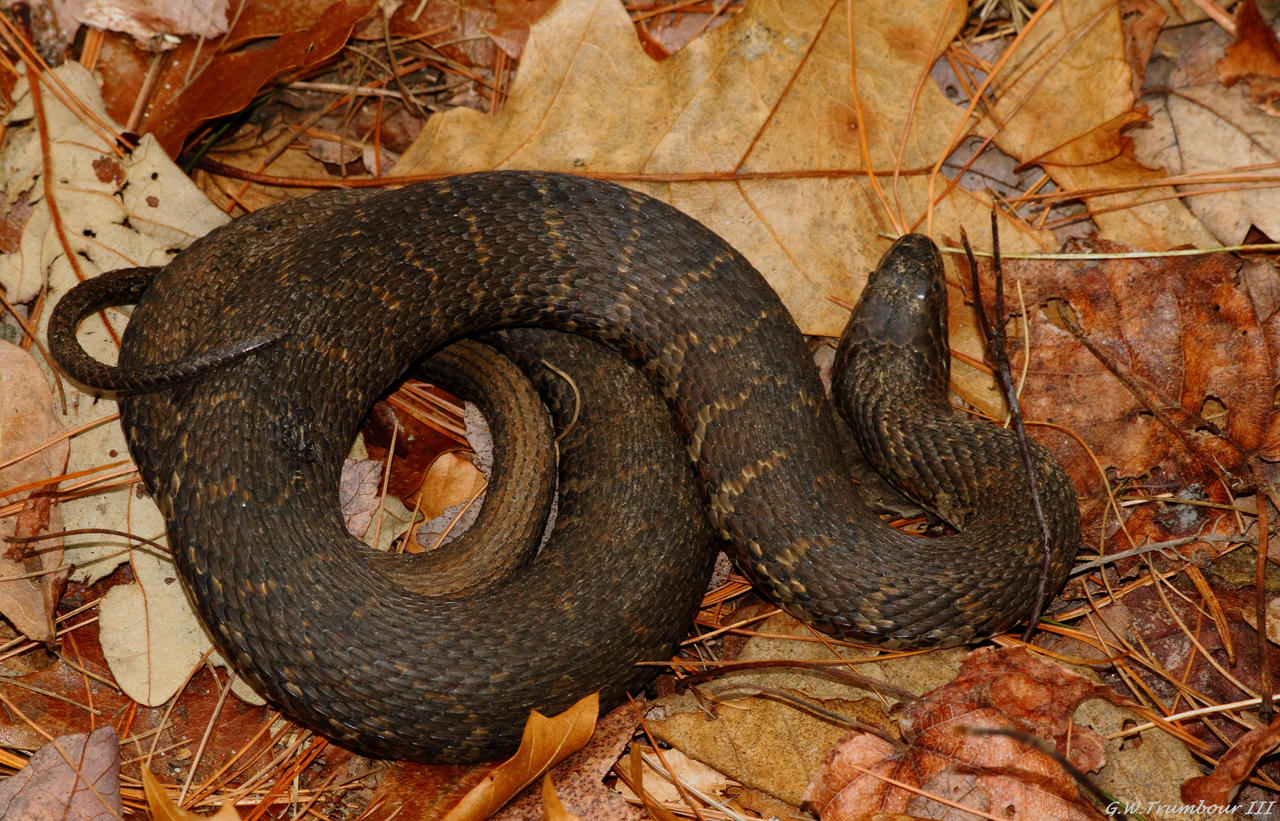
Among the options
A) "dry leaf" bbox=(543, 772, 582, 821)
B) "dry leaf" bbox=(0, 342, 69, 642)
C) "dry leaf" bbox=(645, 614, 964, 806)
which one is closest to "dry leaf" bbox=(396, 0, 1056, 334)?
"dry leaf" bbox=(645, 614, 964, 806)

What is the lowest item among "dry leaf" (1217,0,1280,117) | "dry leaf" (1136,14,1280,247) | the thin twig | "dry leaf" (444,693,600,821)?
"dry leaf" (444,693,600,821)

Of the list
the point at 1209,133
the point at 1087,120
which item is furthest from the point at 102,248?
the point at 1209,133

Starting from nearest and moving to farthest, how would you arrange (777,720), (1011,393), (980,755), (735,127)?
(980,755), (777,720), (1011,393), (735,127)

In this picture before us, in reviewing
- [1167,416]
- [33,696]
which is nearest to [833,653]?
[1167,416]

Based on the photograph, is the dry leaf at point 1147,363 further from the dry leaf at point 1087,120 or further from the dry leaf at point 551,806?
the dry leaf at point 551,806

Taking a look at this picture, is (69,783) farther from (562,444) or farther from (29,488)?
(562,444)

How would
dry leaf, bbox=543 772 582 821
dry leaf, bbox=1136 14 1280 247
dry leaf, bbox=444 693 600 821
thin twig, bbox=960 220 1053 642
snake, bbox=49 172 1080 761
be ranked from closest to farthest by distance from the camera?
dry leaf, bbox=543 772 582 821
dry leaf, bbox=444 693 600 821
snake, bbox=49 172 1080 761
thin twig, bbox=960 220 1053 642
dry leaf, bbox=1136 14 1280 247

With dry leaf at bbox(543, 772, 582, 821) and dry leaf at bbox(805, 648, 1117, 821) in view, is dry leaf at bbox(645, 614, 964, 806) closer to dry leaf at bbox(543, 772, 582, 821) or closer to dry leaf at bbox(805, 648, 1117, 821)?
dry leaf at bbox(805, 648, 1117, 821)
